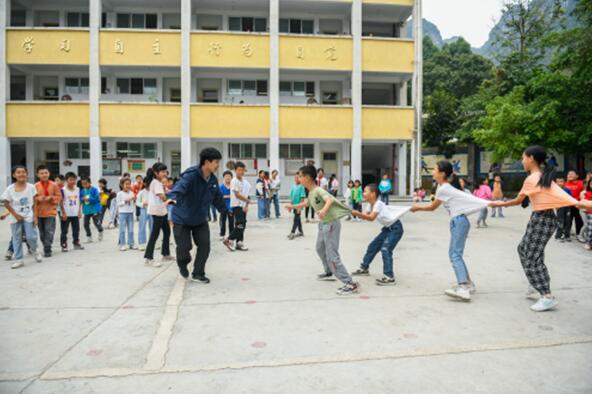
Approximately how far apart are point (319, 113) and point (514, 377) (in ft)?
69.4

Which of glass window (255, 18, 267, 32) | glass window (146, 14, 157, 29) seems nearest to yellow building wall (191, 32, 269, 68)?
glass window (255, 18, 267, 32)

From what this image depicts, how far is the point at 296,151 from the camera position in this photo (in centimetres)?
2630

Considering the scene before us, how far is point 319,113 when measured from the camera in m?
23.5

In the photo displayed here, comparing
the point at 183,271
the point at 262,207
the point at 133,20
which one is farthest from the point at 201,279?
the point at 133,20

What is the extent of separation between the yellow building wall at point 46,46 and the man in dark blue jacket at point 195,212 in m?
19.8

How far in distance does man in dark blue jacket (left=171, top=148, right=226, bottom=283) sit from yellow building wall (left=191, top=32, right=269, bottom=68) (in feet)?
59.8

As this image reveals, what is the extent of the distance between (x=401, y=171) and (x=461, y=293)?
71.3 ft

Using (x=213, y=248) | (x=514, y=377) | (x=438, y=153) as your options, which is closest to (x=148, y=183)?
(x=213, y=248)

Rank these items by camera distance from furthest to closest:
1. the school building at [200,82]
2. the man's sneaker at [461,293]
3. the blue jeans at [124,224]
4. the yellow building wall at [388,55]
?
the yellow building wall at [388,55] < the school building at [200,82] < the blue jeans at [124,224] < the man's sneaker at [461,293]

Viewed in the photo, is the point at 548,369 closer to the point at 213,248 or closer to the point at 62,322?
the point at 62,322

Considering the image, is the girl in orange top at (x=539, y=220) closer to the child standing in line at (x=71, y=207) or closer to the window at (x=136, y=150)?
the child standing in line at (x=71, y=207)

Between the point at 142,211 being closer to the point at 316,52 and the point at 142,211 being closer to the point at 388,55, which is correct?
the point at 316,52

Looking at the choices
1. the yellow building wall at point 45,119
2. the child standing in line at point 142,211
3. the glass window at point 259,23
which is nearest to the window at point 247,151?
the glass window at point 259,23

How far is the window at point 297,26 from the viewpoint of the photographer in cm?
2602
